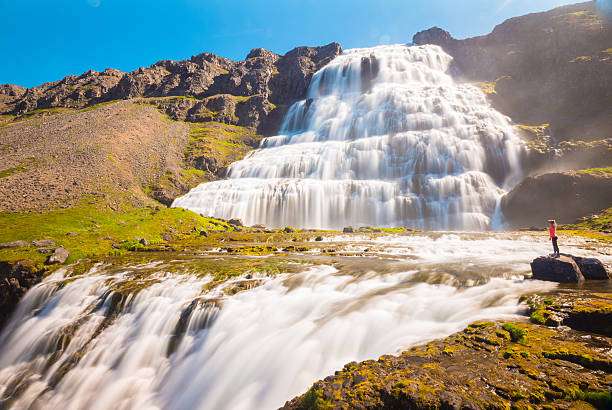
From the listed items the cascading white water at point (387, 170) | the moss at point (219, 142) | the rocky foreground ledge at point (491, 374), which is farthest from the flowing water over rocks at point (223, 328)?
the moss at point (219, 142)

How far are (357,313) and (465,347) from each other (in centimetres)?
409

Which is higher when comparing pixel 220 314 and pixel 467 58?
pixel 467 58

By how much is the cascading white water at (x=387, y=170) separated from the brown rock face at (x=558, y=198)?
3892mm

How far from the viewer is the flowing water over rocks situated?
842cm

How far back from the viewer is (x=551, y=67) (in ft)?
253

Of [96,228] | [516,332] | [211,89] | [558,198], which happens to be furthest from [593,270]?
[211,89]

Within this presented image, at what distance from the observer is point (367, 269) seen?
1612 cm

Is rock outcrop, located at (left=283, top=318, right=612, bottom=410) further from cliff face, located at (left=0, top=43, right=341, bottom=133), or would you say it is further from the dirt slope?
cliff face, located at (left=0, top=43, right=341, bottom=133)

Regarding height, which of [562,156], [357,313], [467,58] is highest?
[467,58]

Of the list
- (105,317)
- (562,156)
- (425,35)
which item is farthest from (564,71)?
(105,317)

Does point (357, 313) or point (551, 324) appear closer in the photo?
point (551, 324)

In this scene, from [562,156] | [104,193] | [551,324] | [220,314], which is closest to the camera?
[551,324]

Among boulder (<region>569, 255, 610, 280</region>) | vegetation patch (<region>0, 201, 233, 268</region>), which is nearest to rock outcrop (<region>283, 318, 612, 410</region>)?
boulder (<region>569, 255, 610, 280</region>)

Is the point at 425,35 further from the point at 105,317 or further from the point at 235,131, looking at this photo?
the point at 105,317
